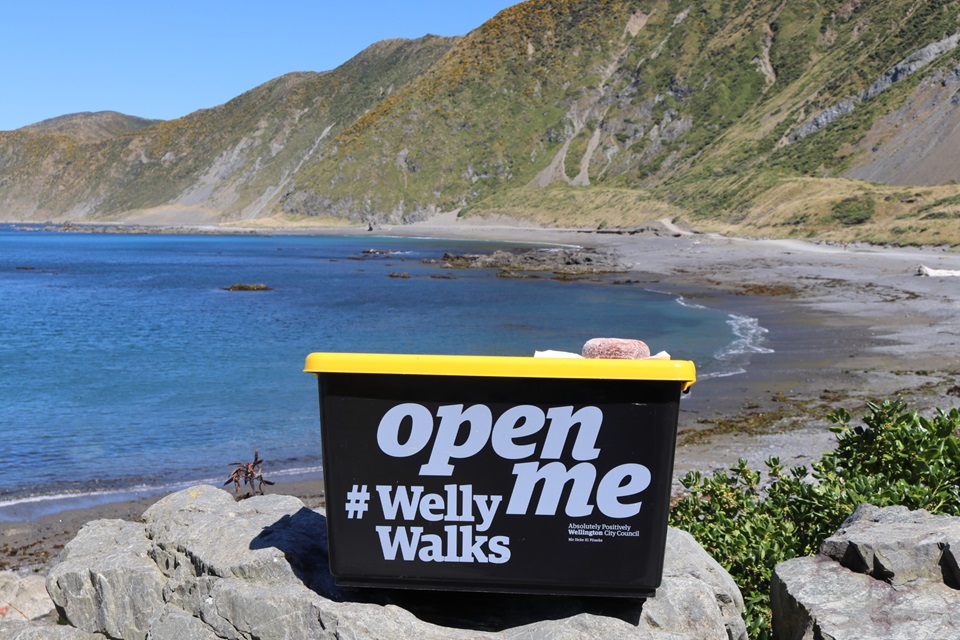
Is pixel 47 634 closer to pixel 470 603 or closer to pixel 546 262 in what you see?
pixel 470 603

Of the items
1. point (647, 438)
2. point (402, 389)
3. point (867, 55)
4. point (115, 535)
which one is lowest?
point (115, 535)

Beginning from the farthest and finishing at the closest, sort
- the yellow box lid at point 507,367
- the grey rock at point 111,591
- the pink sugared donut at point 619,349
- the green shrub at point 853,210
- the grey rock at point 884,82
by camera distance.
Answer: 1. the grey rock at point 884,82
2. the green shrub at point 853,210
3. the grey rock at point 111,591
4. the pink sugared donut at point 619,349
5. the yellow box lid at point 507,367

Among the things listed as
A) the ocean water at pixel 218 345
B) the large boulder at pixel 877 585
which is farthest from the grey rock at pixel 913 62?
the large boulder at pixel 877 585

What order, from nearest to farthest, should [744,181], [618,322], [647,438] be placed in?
[647,438], [618,322], [744,181]

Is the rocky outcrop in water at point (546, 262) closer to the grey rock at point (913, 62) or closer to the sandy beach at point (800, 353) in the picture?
the sandy beach at point (800, 353)

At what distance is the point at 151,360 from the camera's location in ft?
95.8

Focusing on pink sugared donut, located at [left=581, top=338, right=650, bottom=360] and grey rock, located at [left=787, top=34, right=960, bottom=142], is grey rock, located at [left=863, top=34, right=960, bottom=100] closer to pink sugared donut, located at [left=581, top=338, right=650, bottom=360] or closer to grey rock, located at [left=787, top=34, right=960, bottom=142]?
grey rock, located at [left=787, top=34, right=960, bottom=142]

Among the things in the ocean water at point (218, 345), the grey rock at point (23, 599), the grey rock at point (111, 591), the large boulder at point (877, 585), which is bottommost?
the ocean water at point (218, 345)

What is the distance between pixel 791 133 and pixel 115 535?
112 metres

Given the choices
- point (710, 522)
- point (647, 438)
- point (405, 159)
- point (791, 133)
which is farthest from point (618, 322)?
point (405, 159)

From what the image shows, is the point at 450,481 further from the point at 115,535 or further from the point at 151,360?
the point at 151,360

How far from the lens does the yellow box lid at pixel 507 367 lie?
3.79 meters

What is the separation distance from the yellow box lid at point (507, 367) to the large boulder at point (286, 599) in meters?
1.24

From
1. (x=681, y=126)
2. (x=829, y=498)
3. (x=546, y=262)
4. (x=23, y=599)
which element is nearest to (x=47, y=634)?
(x=23, y=599)
